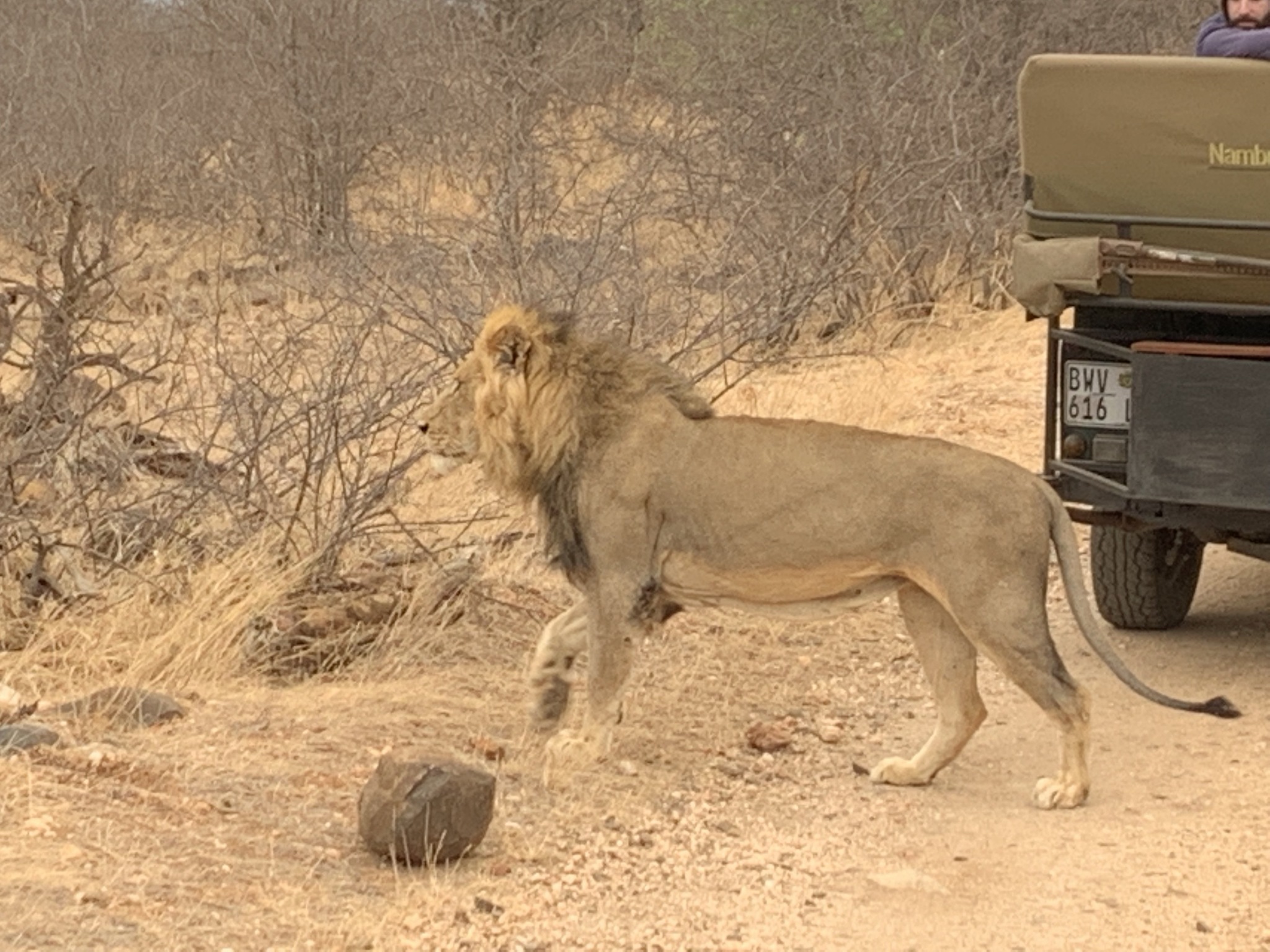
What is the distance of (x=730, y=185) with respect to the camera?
513 inches

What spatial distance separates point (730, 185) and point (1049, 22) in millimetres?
4261

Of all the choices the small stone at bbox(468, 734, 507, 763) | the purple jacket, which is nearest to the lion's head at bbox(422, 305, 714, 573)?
the small stone at bbox(468, 734, 507, 763)

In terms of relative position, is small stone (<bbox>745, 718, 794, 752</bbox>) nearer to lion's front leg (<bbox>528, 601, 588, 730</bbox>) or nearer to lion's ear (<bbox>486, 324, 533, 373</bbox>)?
lion's front leg (<bbox>528, 601, 588, 730</bbox>)

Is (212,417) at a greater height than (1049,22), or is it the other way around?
(1049,22)

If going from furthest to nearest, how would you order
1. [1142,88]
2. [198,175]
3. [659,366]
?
[198,175]
[1142,88]
[659,366]

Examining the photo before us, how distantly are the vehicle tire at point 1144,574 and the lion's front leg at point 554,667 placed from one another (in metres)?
2.24

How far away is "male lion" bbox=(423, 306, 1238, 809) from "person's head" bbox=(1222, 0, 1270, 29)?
234 centimetres

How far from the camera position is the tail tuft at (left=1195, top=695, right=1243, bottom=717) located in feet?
19.8

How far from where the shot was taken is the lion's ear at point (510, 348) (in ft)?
19.6

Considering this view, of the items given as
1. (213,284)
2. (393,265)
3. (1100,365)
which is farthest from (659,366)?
(213,284)

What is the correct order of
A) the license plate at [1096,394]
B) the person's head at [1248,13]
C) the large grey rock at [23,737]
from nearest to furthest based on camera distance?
the large grey rock at [23,737] < the license plate at [1096,394] < the person's head at [1248,13]

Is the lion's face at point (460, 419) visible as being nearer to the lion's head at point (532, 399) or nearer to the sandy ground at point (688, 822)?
the lion's head at point (532, 399)

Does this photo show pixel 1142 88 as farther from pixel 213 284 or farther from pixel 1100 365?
pixel 213 284

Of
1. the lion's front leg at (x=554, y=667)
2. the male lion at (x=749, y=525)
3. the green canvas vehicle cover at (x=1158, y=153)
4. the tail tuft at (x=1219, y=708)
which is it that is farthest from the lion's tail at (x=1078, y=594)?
the lion's front leg at (x=554, y=667)
